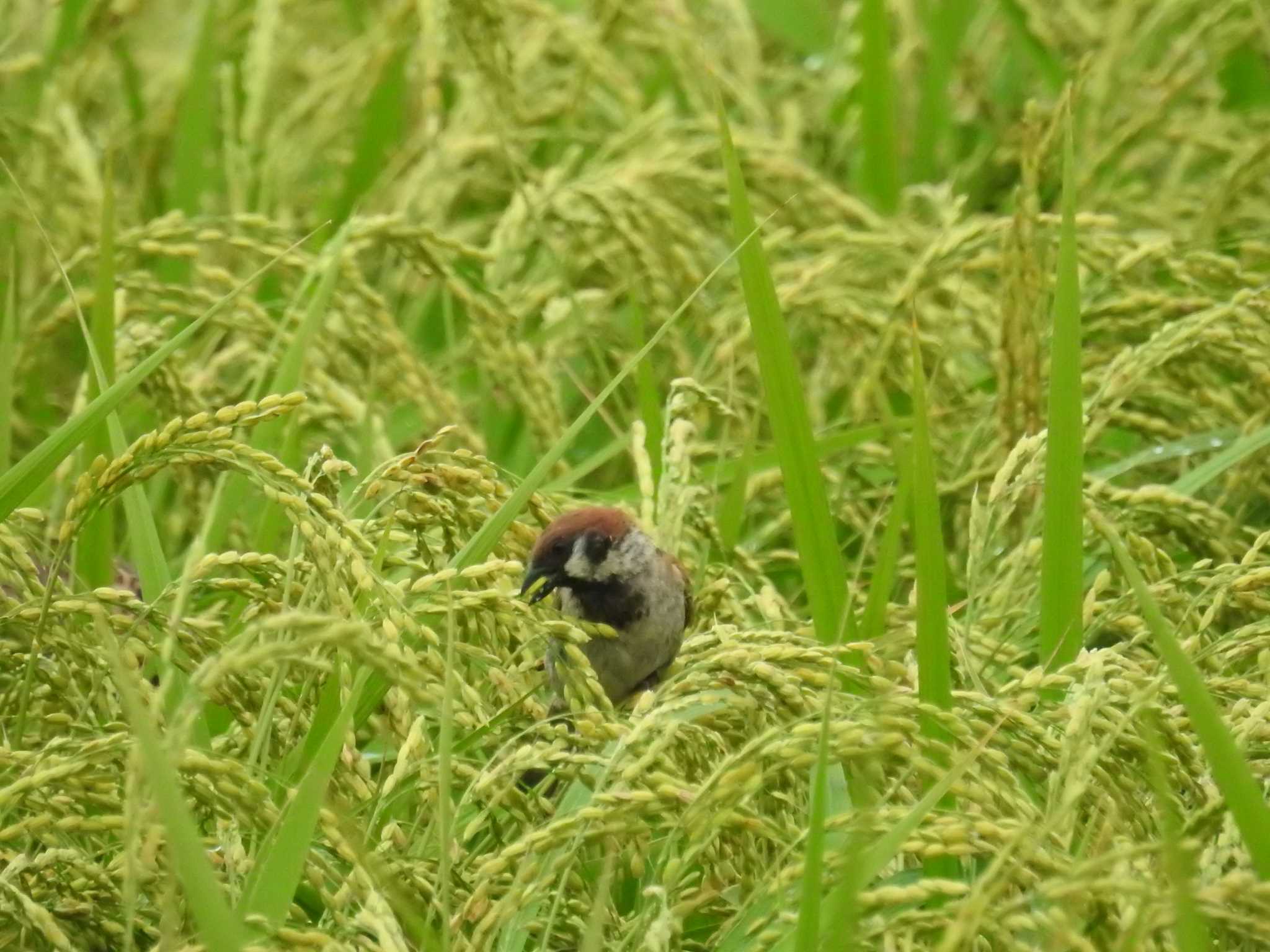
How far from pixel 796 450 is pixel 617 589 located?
40cm

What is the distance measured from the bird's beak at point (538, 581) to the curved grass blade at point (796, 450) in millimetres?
363

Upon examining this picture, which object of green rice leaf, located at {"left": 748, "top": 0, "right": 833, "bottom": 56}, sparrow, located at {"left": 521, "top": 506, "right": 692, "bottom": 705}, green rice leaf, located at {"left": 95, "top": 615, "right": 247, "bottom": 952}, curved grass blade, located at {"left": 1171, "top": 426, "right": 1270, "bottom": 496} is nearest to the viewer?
green rice leaf, located at {"left": 95, "top": 615, "right": 247, "bottom": 952}

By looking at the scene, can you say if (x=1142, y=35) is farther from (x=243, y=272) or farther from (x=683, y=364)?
(x=243, y=272)

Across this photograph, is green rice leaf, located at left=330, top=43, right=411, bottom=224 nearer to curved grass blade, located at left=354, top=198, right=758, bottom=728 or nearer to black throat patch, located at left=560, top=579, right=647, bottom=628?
black throat patch, located at left=560, top=579, right=647, bottom=628

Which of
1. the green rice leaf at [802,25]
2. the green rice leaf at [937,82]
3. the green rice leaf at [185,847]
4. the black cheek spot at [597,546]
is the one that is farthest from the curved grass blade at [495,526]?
the green rice leaf at [802,25]

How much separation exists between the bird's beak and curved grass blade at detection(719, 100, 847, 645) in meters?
0.36

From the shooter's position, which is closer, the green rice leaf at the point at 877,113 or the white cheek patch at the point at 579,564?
the white cheek patch at the point at 579,564

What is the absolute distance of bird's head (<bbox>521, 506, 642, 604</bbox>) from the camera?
2332 mm

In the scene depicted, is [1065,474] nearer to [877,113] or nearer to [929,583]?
[929,583]

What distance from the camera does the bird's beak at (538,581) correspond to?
2.33 metres

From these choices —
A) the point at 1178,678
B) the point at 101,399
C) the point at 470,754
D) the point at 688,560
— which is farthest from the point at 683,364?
the point at 1178,678

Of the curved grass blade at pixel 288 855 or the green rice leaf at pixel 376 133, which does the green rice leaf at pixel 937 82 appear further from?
the curved grass blade at pixel 288 855

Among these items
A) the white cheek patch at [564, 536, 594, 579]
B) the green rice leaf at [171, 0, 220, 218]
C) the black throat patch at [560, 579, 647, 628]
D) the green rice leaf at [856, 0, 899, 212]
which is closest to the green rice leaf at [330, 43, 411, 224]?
the green rice leaf at [171, 0, 220, 218]

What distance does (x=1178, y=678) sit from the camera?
5.17 feet
